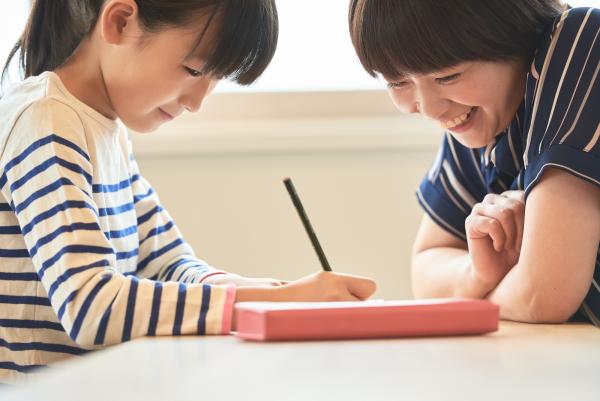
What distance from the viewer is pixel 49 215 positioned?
0.79 metres

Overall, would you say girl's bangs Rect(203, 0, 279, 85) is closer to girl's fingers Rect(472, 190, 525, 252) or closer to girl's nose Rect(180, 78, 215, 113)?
girl's nose Rect(180, 78, 215, 113)

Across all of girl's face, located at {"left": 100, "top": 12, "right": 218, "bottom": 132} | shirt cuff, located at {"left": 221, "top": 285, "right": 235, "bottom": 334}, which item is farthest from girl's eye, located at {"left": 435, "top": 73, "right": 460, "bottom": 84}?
shirt cuff, located at {"left": 221, "top": 285, "right": 235, "bottom": 334}

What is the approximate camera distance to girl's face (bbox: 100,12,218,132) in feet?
3.19

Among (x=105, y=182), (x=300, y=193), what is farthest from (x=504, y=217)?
(x=300, y=193)

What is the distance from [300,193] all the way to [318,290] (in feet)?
2.49

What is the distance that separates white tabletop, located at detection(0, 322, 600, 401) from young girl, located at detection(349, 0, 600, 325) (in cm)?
17

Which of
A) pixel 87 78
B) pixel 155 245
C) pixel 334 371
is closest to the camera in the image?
pixel 334 371

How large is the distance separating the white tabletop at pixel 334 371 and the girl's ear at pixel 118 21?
42cm

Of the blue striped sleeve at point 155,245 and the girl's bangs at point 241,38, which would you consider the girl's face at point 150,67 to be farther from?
the blue striped sleeve at point 155,245

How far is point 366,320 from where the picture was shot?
0.66 metres

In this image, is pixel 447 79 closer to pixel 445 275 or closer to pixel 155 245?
pixel 445 275

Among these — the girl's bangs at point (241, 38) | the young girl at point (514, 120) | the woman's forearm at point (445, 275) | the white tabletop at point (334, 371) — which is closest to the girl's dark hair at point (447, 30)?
the young girl at point (514, 120)

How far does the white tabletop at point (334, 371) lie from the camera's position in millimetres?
435

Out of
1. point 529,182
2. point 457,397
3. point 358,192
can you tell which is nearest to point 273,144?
point 358,192
